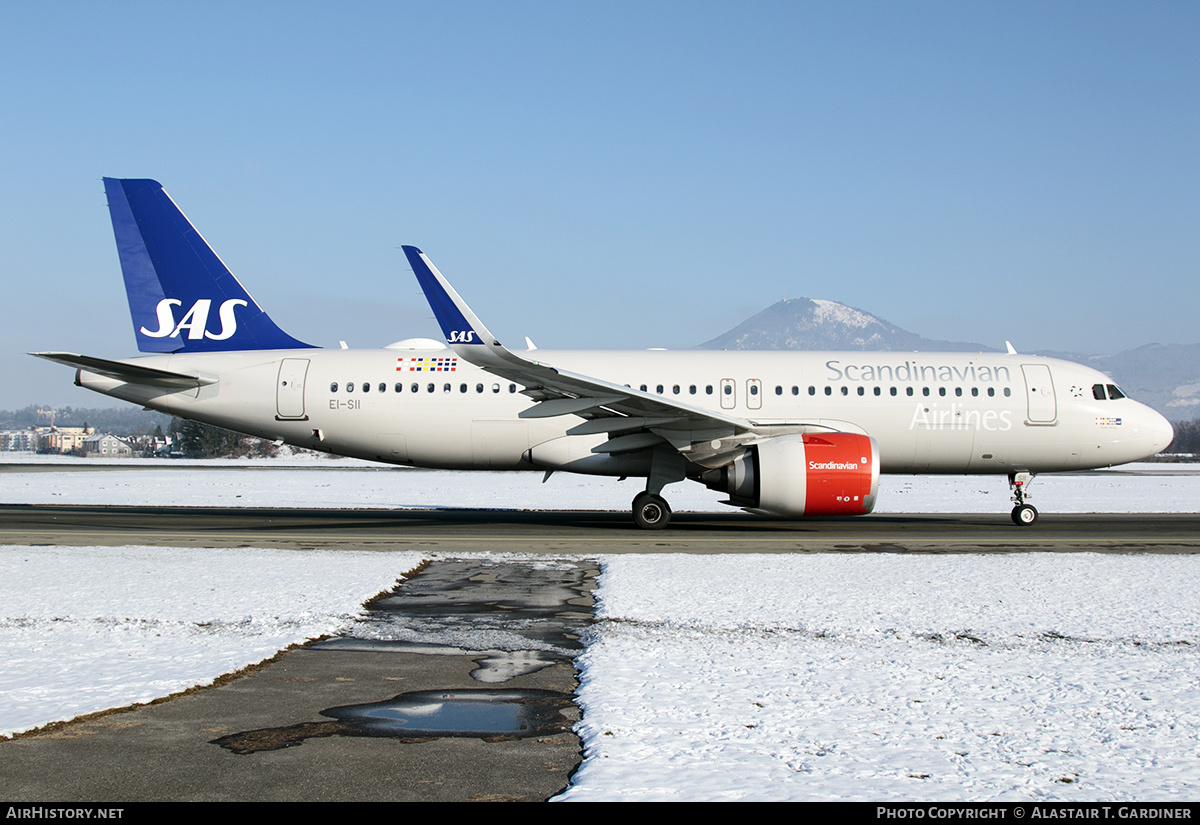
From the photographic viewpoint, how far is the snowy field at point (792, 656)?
13.6ft

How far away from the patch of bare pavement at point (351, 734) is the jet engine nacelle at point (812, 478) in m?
8.14

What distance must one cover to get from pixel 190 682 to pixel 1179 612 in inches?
331

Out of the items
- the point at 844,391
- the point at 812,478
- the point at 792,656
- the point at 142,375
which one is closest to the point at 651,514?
the point at 812,478

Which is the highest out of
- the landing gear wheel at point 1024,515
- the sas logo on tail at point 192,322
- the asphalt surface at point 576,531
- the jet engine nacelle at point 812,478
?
the sas logo on tail at point 192,322

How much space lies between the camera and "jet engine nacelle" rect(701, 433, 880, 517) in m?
14.9

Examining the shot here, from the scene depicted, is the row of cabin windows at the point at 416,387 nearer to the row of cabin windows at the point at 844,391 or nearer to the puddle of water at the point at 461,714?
the row of cabin windows at the point at 844,391

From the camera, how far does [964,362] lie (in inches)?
740

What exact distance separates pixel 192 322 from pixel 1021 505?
17.5m

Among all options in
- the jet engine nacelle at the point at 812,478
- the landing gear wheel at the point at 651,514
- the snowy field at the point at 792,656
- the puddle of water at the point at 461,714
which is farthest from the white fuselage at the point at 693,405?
the puddle of water at the point at 461,714

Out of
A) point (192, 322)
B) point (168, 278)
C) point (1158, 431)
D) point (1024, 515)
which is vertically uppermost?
point (168, 278)

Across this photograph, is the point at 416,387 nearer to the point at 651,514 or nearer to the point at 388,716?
the point at 651,514

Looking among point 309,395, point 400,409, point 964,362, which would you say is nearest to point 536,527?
point 400,409

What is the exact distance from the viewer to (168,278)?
19031mm

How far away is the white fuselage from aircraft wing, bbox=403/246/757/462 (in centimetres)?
168
